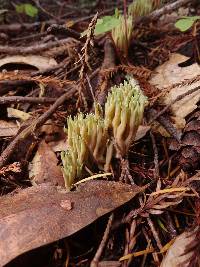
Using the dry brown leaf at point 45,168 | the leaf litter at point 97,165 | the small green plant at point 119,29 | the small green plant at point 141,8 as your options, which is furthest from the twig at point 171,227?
the small green plant at point 141,8

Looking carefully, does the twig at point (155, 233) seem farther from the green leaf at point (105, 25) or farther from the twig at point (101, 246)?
the green leaf at point (105, 25)

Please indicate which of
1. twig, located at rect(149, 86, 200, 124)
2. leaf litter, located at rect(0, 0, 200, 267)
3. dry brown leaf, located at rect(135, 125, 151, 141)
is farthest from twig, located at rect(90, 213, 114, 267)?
twig, located at rect(149, 86, 200, 124)

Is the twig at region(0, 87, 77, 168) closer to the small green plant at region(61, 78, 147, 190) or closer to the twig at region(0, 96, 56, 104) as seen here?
the twig at region(0, 96, 56, 104)

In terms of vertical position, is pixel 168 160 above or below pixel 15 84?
below

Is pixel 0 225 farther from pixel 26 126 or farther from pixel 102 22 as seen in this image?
pixel 102 22

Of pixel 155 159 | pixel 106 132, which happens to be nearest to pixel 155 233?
pixel 155 159

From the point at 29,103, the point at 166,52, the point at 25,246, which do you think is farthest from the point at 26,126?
the point at 166,52

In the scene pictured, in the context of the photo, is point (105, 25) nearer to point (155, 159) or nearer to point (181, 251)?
point (155, 159)
